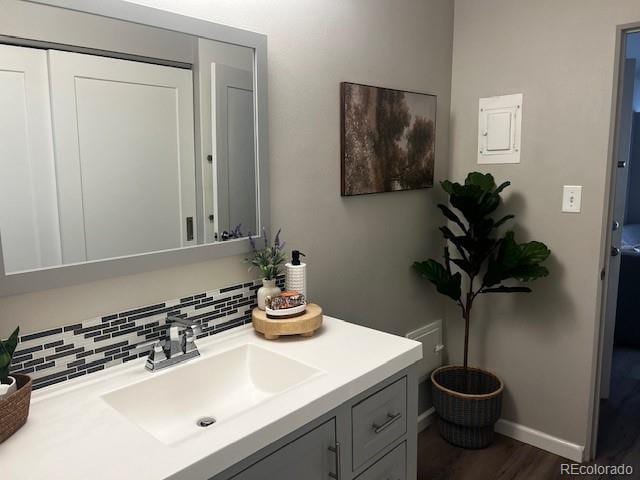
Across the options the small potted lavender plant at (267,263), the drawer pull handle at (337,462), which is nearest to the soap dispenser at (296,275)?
the small potted lavender plant at (267,263)

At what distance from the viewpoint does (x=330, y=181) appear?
6.62 ft

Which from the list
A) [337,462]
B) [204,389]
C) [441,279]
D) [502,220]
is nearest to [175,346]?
[204,389]

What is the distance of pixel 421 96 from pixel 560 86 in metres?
0.62

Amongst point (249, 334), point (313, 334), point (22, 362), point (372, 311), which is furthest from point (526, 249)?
point (22, 362)

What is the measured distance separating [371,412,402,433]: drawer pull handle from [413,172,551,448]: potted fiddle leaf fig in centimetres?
104

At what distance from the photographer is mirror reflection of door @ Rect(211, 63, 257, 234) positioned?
5.29ft

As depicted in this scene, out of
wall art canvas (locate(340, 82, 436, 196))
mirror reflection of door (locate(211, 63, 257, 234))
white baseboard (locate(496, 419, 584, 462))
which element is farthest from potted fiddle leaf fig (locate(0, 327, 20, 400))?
white baseboard (locate(496, 419, 584, 462))

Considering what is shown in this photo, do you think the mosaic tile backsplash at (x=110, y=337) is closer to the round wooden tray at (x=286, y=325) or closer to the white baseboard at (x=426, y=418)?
the round wooden tray at (x=286, y=325)

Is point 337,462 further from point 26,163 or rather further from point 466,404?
point 466,404

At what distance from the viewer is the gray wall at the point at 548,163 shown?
223cm

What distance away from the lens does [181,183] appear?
1.53 meters

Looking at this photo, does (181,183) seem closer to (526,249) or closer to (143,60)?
(143,60)

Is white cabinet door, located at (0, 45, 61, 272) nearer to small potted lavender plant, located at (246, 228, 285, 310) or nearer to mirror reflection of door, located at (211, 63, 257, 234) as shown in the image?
mirror reflection of door, located at (211, 63, 257, 234)

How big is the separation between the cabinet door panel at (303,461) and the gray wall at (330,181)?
0.62 meters
